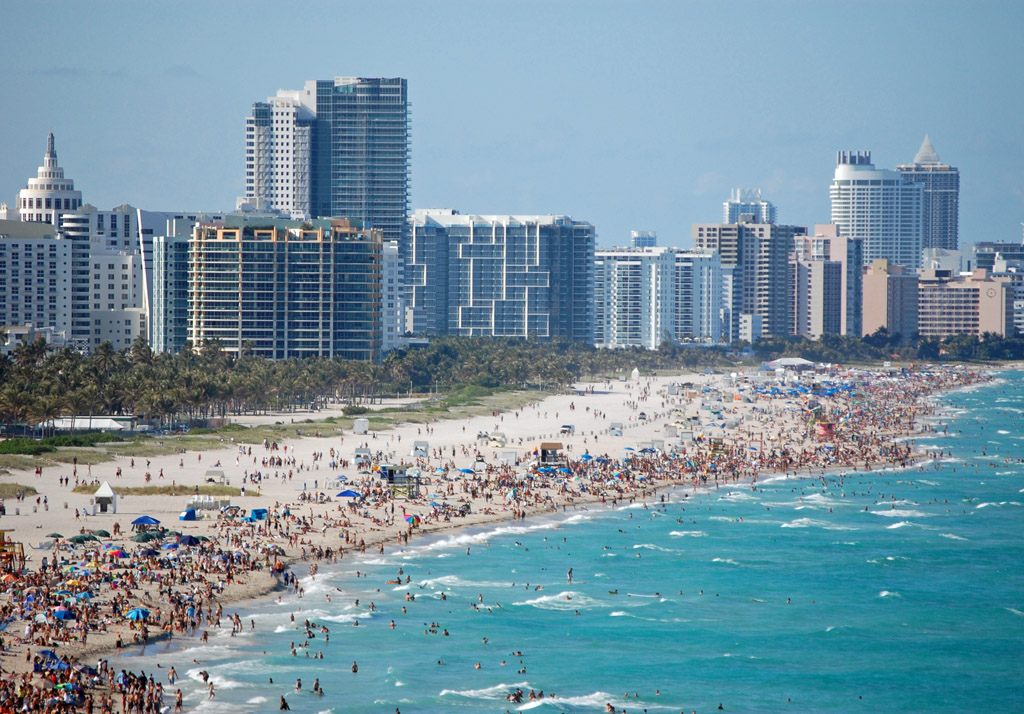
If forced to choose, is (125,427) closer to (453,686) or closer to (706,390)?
(453,686)

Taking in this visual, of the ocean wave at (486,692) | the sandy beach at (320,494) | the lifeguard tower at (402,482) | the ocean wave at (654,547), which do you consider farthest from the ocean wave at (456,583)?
the lifeguard tower at (402,482)

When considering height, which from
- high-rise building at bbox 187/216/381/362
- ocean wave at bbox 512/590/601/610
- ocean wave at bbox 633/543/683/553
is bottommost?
ocean wave at bbox 512/590/601/610

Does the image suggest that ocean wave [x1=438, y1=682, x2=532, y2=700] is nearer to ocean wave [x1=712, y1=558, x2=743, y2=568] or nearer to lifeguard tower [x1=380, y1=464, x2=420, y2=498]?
ocean wave [x1=712, y1=558, x2=743, y2=568]

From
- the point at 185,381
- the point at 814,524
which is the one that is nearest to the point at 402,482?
the point at 814,524

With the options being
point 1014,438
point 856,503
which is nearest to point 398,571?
point 856,503

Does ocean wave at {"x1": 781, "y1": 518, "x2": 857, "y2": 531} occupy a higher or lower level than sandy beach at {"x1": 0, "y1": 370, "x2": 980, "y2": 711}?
lower

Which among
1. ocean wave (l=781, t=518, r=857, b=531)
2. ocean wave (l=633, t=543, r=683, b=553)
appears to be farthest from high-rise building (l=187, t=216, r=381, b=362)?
ocean wave (l=633, t=543, r=683, b=553)

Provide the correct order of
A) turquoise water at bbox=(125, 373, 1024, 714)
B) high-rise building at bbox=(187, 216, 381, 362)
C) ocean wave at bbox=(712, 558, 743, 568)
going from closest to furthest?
turquoise water at bbox=(125, 373, 1024, 714) → ocean wave at bbox=(712, 558, 743, 568) → high-rise building at bbox=(187, 216, 381, 362)
